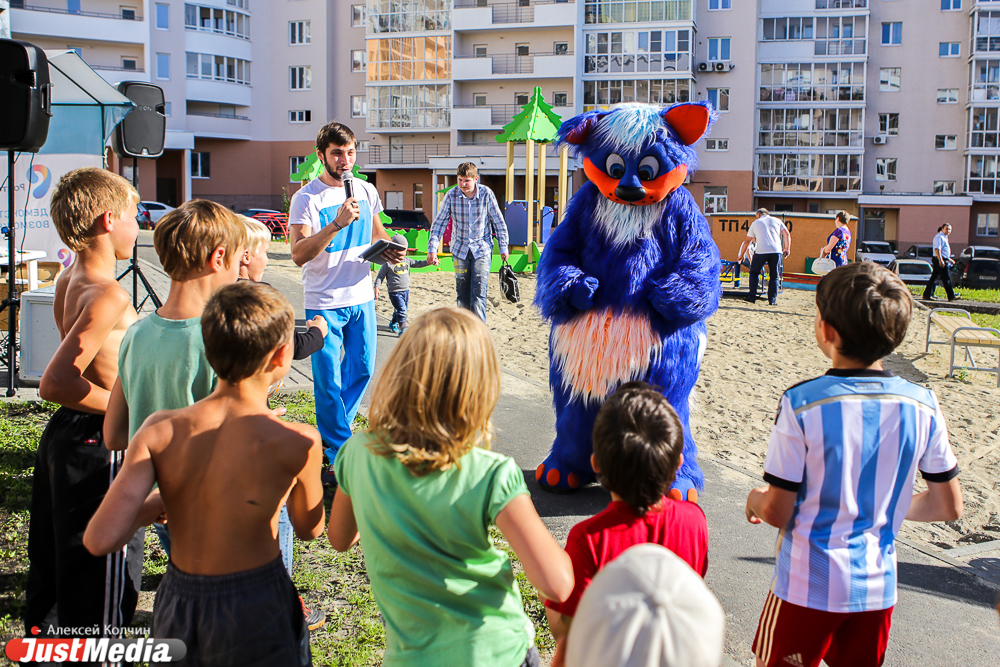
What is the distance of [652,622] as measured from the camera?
41.4 inches

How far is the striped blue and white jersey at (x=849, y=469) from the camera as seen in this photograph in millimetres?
2105

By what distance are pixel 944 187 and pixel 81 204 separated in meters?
45.7

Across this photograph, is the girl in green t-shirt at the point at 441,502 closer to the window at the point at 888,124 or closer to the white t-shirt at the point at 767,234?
the white t-shirt at the point at 767,234

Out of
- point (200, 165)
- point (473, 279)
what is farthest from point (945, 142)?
point (473, 279)

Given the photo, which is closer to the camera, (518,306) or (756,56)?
(518,306)

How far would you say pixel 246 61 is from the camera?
44938mm

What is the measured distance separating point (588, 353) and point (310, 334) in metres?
1.70

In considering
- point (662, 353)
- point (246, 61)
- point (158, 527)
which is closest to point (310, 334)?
point (158, 527)

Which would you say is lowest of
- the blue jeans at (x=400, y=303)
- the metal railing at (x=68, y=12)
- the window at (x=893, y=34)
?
the blue jeans at (x=400, y=303)

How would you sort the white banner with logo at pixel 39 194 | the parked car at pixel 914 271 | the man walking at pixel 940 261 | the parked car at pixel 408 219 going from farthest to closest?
the parked car at pixel 408 219, the parked car at pixel 914 271, the man walking at pixel 940 261, the white banner with logo at pixel 39 194

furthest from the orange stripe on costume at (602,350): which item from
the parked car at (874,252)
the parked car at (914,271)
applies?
the parked car at (874,252)

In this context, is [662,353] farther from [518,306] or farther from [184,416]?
[518,306]

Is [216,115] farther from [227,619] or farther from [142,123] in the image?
[227,619]

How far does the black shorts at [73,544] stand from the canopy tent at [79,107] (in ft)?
21.6
